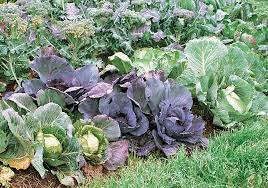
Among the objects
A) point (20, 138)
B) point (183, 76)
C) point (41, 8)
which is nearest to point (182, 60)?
point (183, 76)

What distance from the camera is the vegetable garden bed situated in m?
4.18

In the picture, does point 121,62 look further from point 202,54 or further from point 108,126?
point 108,126

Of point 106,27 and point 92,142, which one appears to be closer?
point 92,142

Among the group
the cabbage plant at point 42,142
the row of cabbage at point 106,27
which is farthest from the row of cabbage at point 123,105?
the row of cabbage at point 106,27

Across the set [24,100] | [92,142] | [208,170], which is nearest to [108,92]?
[92,142]

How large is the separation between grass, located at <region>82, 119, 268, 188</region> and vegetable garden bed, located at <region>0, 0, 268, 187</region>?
1.2 inches

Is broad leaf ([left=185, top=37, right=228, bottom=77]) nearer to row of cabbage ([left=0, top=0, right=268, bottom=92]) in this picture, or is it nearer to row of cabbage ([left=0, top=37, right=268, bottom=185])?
row of cabbage ([left=0, top=37, right=268, bottom=185])

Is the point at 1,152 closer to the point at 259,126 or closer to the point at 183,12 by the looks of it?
the point at 259,126

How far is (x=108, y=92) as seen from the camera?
4664 millimetres

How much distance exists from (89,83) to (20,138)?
3.41ft

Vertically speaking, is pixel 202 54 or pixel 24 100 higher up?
pixel 24 100

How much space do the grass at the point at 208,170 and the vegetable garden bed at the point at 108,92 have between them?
3cm

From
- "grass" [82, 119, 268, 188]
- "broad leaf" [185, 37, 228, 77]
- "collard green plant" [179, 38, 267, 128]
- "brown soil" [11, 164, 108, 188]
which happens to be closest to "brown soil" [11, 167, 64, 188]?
"brown soil" [11, 164, 108, 188]

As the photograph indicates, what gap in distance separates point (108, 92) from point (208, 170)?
1.08 meters
